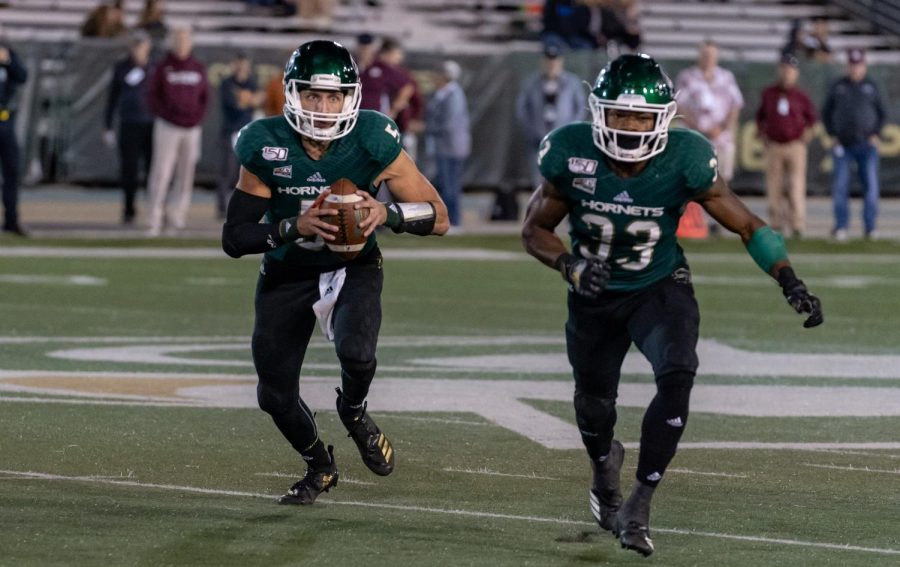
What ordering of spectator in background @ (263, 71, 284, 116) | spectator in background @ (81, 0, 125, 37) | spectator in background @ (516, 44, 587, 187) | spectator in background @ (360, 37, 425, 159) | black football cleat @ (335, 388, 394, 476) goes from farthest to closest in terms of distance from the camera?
spectator in background @ (81, 0, 125, 37) < spectator in background @ (516, 44, 587, 187) < spectator in background @ (360, 37, 425, 159) < spectator in background @ (263, 71, 284, 116) < black football cleat @ (335, 388, 394, 476)

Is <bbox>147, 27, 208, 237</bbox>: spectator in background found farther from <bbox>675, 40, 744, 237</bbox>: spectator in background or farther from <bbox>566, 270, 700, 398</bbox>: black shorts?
<bbox>566, 270, 700, 398</bbox>: black shorts

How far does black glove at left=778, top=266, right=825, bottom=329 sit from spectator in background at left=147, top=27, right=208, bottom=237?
42.1 ft

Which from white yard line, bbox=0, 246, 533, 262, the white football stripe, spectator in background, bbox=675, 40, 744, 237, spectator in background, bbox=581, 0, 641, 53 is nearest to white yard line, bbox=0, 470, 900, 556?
the white football stripe

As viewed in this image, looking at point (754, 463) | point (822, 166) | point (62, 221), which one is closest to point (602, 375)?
point (754, 463)

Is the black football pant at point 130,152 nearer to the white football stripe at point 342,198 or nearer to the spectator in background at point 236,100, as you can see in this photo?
the spectator in background at point 236,100

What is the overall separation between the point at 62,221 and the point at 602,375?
15.2 m

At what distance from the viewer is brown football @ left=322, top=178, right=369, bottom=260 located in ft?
21.2

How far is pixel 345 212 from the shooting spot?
645 centimetres

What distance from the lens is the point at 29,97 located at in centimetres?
2209

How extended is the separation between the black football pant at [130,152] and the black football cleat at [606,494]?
46.6 ft

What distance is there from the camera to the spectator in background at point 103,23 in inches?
893

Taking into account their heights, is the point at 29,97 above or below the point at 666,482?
below

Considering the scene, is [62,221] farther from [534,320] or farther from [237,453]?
[237,453]

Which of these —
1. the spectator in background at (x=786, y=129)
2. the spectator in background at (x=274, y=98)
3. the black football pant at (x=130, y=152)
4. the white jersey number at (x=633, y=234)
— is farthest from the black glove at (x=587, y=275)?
the black football pant at (x=130, y=152)
